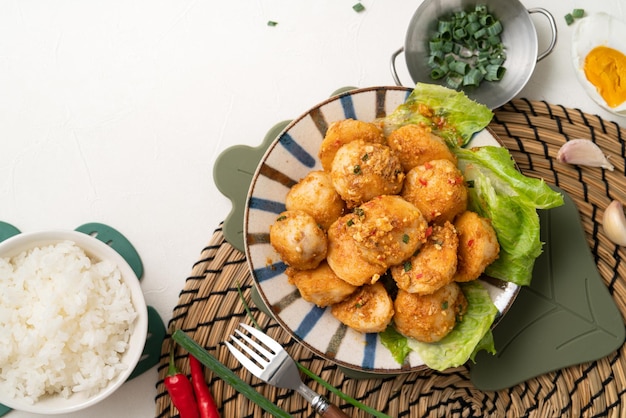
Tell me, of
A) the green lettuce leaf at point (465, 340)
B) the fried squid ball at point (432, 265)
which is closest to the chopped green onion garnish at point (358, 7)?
the fried squid ball at point (432, 265)

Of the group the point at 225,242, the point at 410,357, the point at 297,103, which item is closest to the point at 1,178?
the point at 225,242

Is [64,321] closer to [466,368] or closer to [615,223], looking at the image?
[466,368]

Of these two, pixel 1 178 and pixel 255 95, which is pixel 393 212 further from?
pixel 1 178

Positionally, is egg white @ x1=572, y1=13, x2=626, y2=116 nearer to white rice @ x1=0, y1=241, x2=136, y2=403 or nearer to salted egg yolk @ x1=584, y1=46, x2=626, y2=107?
salted egg yolk @ x1=584, y1=46, x2=626, y2=107

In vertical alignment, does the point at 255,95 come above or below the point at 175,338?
above

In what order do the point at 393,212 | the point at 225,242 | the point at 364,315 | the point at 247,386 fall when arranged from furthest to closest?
the point at 225,242
the point at 247,386
the point at 364,315
the point at 393,212
